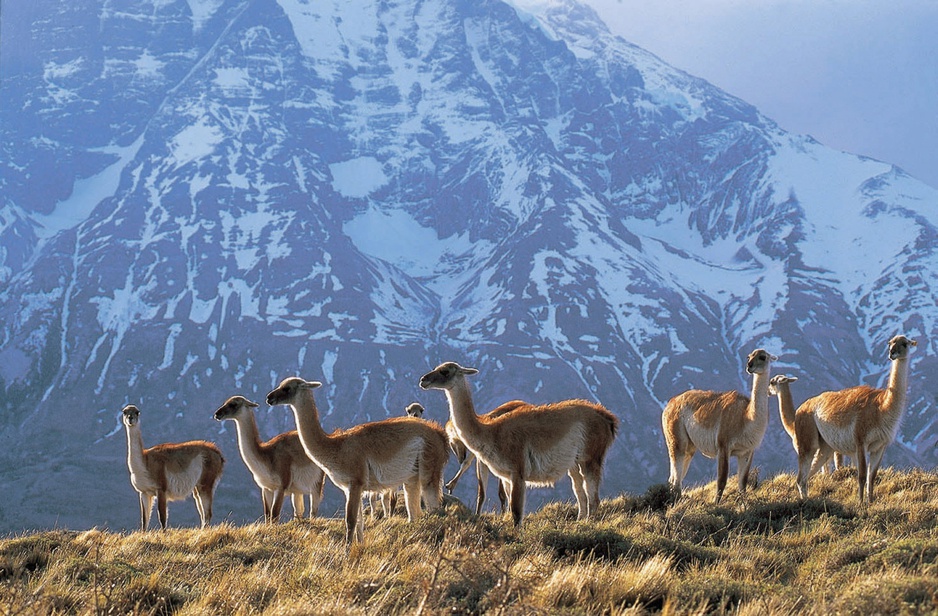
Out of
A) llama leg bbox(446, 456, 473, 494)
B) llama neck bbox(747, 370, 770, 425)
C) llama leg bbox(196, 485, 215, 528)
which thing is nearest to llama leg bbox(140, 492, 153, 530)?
llama leg bbox(196, 485, 215, 528)

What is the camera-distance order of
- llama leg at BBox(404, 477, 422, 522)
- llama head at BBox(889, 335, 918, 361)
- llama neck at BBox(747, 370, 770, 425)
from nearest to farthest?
llama leg at BBox(404, 477, 422, 522) < llama head at BBox(889, 335, 918, 361) < llama neck at BBox(747, 370, 770, 425)

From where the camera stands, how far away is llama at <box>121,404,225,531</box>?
17.3 meters

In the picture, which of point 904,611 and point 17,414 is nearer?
point 904,611

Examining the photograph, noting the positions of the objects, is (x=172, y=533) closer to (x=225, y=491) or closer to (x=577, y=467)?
(x=577, y=467)

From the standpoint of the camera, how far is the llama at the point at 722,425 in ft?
49.7

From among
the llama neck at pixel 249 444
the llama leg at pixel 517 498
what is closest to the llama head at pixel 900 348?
the llama leg at pixel 517 498

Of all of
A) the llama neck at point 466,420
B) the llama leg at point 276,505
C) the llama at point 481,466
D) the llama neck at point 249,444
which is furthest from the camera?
the llama leg at point 276,505

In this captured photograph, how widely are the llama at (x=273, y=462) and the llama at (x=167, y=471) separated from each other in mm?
1432

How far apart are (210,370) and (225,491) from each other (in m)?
48.5

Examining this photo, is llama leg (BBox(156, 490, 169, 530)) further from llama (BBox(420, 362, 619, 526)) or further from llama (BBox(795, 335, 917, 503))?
llama (BBox(795, 335, 917, 503))

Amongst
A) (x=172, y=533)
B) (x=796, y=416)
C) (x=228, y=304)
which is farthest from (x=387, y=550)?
(x=228, y=304)

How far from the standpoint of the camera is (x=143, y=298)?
195750mm

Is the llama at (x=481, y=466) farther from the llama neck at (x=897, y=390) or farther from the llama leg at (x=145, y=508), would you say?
the llama leg at (x=145, y=508)

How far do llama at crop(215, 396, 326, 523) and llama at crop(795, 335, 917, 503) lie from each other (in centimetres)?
848
